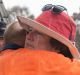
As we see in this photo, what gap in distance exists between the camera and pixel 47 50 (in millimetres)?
2639

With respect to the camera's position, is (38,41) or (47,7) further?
(47,7)

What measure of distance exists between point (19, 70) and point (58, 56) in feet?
0.84

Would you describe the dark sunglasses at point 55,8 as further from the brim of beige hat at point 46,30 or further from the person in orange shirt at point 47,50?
the brim of beige hat at point 46,30

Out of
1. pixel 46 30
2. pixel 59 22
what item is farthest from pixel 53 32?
pixel 59 22

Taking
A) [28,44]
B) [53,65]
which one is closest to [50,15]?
[28,44]

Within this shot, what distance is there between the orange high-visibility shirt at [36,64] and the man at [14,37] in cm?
40

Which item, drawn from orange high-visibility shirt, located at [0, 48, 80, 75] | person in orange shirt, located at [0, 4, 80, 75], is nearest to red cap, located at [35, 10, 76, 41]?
person in orange shirt, located at [0, 4, 80, 75]

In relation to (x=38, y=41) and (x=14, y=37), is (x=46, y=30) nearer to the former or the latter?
(x=38, y=41)

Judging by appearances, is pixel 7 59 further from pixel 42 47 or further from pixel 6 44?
pixel 6 44

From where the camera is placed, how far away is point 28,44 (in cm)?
269

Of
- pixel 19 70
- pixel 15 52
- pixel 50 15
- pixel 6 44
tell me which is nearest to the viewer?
pixel 19 70

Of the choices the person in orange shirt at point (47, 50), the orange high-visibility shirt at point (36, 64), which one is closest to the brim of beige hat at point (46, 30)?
the person in orange shirt at point (47, 50)

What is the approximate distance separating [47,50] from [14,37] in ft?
1.62

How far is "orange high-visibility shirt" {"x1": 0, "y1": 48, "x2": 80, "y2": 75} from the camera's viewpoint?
7.93 ft
